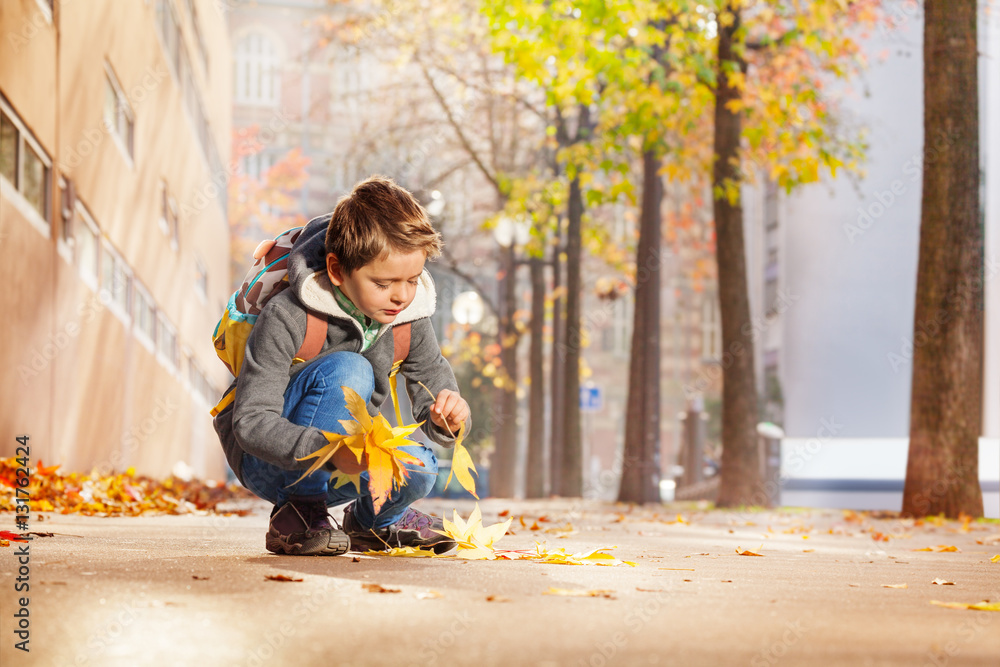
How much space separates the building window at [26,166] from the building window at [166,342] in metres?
7.93

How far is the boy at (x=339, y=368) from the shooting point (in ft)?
11.6

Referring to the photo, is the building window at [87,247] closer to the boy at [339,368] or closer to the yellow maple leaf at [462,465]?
the boy at [339,368]

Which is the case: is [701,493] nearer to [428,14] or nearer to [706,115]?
[706,115]

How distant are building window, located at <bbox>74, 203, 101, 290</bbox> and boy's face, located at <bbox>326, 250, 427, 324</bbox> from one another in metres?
9.24

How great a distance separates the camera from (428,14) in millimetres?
22203

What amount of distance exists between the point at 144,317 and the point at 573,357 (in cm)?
700

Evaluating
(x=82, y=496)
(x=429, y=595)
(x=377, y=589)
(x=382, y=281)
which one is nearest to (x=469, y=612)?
(x=429, y=595)

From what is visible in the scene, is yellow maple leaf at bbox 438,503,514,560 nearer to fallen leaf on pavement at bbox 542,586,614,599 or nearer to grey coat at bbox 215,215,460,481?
grey coat at bbox 215,215,460,481

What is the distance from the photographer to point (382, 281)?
3639 mm

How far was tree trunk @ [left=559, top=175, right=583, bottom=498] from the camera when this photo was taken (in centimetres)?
1875

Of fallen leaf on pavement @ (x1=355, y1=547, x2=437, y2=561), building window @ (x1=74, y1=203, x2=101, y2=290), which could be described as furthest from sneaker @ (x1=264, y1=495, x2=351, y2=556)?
building window @ (x1=74, y1=203, x2=101, y2=290)

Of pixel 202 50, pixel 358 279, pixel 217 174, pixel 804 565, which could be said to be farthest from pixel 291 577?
pixel 217 174

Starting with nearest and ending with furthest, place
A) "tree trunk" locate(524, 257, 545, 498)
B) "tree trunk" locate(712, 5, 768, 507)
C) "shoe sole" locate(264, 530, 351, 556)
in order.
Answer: "shoe sole" locate(264, 530, 351, 556), "tree trunk" locate(712, 5, 768, 507), "tree trunk" locate(524, 257, 545, 498)

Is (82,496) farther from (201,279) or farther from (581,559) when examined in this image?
(201,279)
